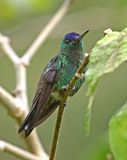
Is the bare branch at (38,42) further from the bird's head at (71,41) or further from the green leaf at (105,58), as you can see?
the green leaf at (105,58)

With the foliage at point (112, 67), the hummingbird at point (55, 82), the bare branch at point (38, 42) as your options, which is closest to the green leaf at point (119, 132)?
the foliage at point (112, 67)

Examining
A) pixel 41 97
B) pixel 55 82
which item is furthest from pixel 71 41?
pixel 41 97

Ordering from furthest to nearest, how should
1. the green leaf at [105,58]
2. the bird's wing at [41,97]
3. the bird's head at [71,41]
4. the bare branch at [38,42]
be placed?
the bare branch at [38,42] → the bird's head at [71,41] → the bird's wing at [41,97] → the green leaf at [105,58]

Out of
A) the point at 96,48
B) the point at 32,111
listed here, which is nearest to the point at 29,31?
the point at 32,111

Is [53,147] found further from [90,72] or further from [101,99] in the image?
[101,99]

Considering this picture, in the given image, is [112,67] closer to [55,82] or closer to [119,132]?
[119,132]

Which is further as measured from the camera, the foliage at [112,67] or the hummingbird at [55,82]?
the hummingbird at [55,82]
